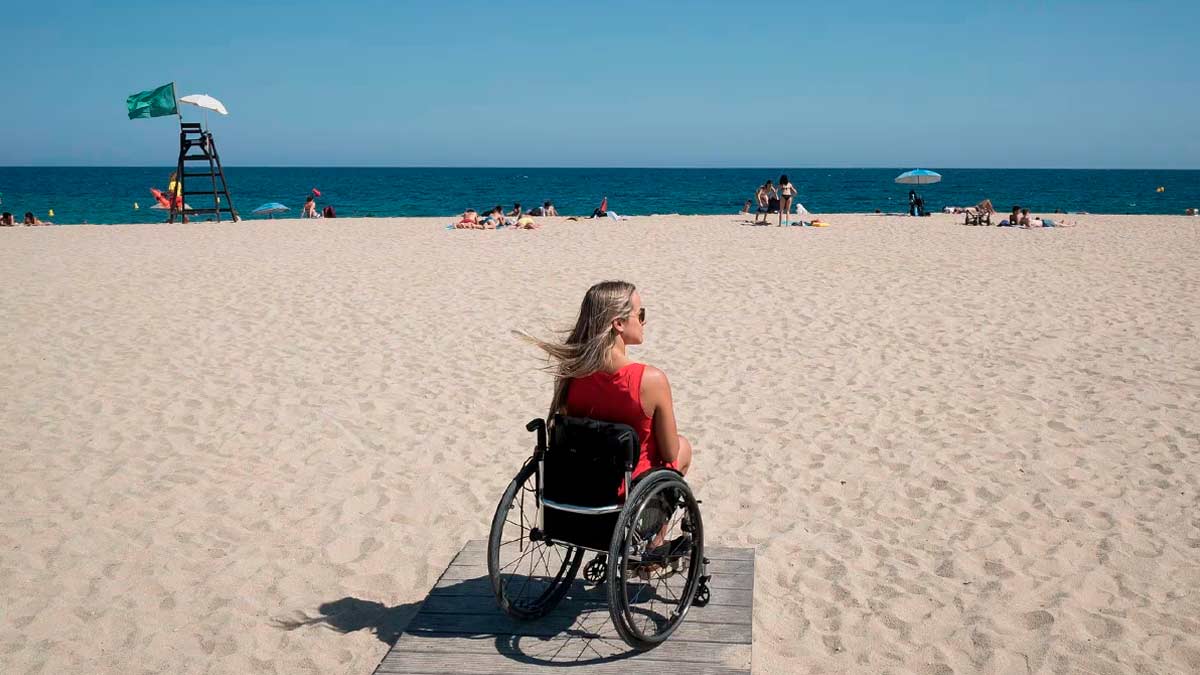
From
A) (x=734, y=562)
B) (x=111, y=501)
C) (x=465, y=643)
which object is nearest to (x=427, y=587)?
(x=465, y=643)

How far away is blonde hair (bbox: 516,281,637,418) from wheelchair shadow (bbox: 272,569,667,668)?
3.19ft

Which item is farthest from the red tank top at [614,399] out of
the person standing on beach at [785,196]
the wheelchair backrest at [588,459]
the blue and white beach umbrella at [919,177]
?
the blue and white beach umbrella at [919,177]

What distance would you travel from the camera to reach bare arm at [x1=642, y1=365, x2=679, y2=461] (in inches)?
123

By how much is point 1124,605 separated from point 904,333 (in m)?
5.53

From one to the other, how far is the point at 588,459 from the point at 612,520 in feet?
0.75

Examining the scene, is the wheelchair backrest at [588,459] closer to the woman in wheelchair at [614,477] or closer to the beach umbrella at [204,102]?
the woman in wheelchair at [614,477]

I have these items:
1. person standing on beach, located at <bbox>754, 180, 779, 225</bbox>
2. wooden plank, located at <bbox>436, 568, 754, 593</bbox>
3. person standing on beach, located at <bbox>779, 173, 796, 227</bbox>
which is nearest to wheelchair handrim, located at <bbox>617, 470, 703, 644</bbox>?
wooden plank, located at <bbox>436, 568, 754, 593</bbox>

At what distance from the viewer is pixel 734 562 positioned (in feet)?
12.6

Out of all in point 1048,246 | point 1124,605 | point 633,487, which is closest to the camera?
point 633,487

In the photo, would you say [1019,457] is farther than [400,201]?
No

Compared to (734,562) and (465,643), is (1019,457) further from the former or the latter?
(465,643)

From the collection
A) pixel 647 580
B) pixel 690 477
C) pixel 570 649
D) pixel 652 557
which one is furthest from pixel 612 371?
pixel 690 477

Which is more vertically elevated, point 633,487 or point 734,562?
point 633,487

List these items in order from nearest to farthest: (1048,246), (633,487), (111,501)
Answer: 1. (633,487)
2. (111,501)
3. (1048,246)
